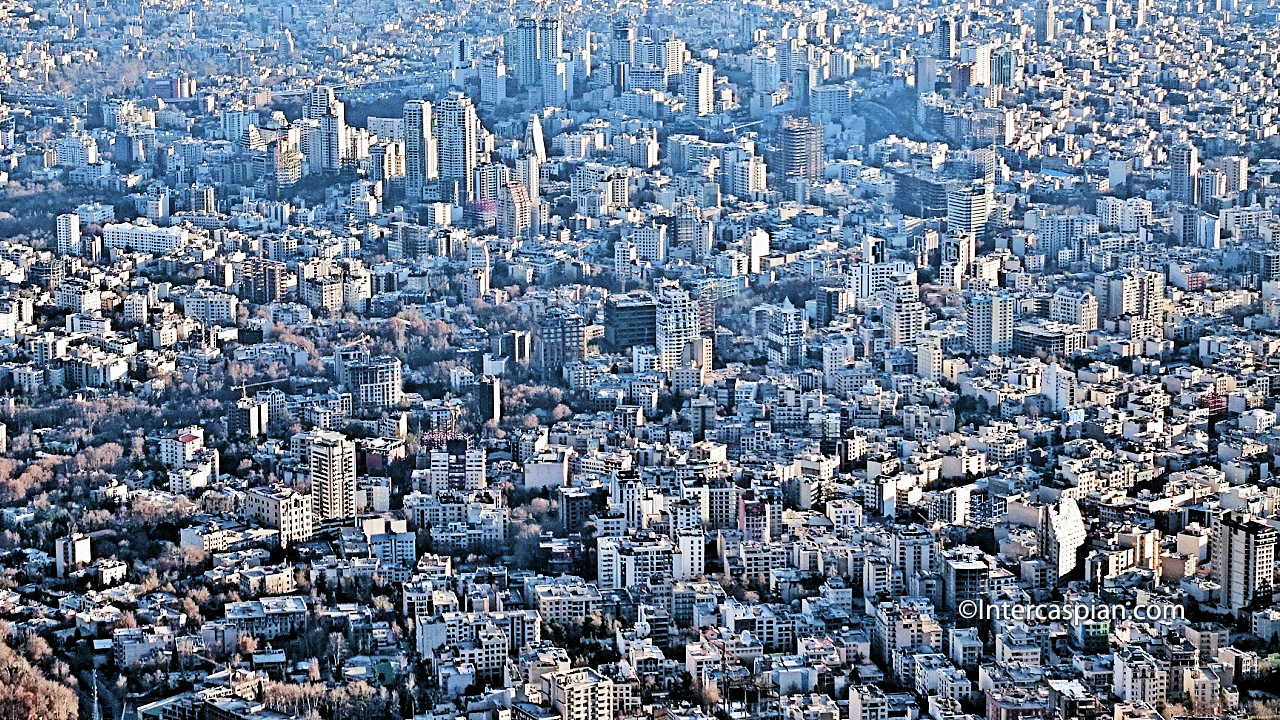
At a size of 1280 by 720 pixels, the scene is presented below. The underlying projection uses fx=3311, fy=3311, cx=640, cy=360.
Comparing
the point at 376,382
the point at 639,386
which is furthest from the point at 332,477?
the point at 639,386

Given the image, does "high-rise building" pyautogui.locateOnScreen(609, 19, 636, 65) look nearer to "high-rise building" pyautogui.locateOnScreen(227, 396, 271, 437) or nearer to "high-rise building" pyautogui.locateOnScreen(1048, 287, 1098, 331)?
"high-rise building" pyautogui.locateOnScreen(1048, 287, 1098, 331)

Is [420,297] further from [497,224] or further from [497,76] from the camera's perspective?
[497,76]

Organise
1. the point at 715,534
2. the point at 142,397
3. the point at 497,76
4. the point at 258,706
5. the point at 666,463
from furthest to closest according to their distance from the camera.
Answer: the point at 497,76, the point at 142,397, the point at 666,463, the point at 715,534, the point at 258,706

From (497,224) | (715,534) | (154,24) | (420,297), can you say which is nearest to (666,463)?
(715,534)

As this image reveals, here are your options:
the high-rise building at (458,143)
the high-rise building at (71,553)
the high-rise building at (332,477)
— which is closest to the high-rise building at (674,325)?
the high-rise building at (332,477)

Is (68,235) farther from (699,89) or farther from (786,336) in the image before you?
(699,89)

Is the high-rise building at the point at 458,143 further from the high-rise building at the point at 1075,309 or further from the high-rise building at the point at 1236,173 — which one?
the high-rise building at the point at 1075,309
